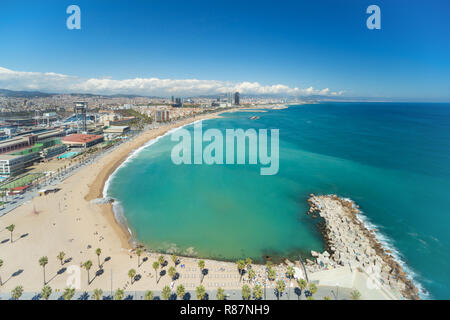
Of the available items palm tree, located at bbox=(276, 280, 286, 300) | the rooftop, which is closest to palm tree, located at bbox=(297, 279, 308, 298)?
palm tree, located at bbox=(276, 280, 286, 300)

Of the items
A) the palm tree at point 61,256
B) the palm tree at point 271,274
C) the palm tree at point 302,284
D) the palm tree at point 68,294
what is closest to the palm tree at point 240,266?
the palm tree at point 271,274

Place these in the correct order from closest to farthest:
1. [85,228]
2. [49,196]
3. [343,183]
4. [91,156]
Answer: [85,228] → [49,196] → [343,183] → [91,156]

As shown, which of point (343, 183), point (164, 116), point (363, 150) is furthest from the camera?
point (164, 116)

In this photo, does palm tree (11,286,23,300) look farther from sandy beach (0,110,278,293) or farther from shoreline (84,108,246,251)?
shoreline (84,108,246,251)

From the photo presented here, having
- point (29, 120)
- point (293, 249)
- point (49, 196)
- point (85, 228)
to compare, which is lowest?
point (293, 249)

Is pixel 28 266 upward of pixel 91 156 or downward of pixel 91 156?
downward

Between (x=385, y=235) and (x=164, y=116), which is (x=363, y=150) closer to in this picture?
(x=385, y=235)
